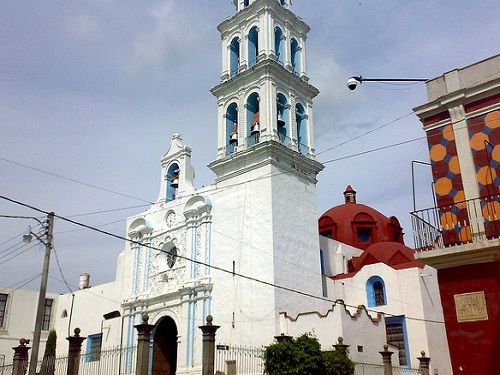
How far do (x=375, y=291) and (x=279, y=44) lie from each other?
39.4 ft

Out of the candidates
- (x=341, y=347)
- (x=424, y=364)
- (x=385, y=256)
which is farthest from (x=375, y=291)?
(x=341, y=347)

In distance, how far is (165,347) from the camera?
23.2 m

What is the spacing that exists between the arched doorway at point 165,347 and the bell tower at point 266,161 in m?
3.68

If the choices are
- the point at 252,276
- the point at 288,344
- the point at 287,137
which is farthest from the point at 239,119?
the point at 288,344

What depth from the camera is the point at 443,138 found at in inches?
420

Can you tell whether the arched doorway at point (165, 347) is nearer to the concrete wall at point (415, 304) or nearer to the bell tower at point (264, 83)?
the concrete wall at point (415, 304)

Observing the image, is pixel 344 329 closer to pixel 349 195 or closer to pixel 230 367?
pixel 230 367

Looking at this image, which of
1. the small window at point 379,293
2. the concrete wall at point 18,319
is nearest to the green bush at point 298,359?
the small window at point 379,293

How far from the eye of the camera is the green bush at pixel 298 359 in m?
14.0

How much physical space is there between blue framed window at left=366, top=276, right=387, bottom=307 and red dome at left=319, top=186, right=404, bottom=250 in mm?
7621

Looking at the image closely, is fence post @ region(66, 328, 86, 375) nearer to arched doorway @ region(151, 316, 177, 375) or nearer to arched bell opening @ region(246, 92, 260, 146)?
arched doorway @ region(151, 316, 177, 375)

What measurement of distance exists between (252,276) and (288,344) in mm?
6120

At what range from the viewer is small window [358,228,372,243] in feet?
104

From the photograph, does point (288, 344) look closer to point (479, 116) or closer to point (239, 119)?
point (479, 116)
